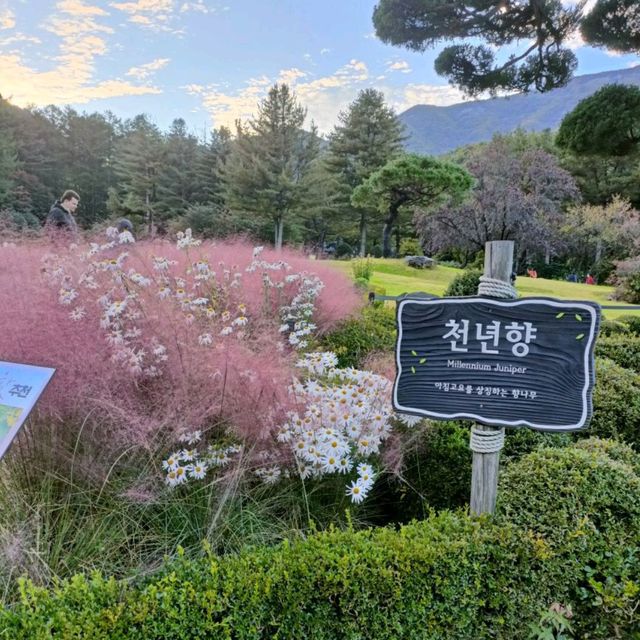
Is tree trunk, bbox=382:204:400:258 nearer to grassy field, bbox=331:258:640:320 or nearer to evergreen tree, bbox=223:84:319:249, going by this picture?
grassy field, bbox=331:258:640:320

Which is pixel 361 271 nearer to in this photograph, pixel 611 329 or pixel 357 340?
pixel 611 329

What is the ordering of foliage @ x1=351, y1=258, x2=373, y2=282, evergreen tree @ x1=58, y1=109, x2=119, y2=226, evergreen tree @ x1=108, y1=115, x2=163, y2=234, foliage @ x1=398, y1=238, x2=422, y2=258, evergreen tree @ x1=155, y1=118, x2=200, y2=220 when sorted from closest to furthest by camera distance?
foliage @ x1=351, y1=258, x2=373, y2=282 → foliage @ x1=398, y1=238, x2=422, y2=258 → evergreen tree @ x1=108, y1=115, x2=163, y2=234 → evergreen tree @ x1=155, y1=118, x2=200, y2=220 → evergreen tree @ x1=58, y1=109, x2=119, y2=226

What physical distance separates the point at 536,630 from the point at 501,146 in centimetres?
1943

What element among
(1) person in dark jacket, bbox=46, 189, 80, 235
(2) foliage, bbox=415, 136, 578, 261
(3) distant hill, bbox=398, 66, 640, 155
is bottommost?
(1) person in dark jacket, bbox=46, 189, 80, 235

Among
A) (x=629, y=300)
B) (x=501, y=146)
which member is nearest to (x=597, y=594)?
(x=629, y=300)

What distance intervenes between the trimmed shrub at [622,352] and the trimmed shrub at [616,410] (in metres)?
1.26

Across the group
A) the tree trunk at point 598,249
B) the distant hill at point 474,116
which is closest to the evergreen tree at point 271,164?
the tree trunk at point 598,249

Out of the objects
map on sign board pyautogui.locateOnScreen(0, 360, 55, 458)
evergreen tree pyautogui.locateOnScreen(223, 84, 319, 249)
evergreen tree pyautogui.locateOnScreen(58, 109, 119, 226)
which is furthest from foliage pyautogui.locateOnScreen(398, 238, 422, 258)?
map on sign board pyautogui.locateOnScreen(0, 360, 55, 458)

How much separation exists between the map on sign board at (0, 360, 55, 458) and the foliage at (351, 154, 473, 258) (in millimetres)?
13544

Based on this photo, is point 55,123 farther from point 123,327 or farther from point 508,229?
point 123,327

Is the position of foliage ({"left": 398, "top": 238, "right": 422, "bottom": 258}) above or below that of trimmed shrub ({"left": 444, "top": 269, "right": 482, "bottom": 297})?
above

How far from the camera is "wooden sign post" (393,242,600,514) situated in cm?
132

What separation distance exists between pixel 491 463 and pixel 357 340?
7.14 ft

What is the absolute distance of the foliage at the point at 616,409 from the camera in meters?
2.49
